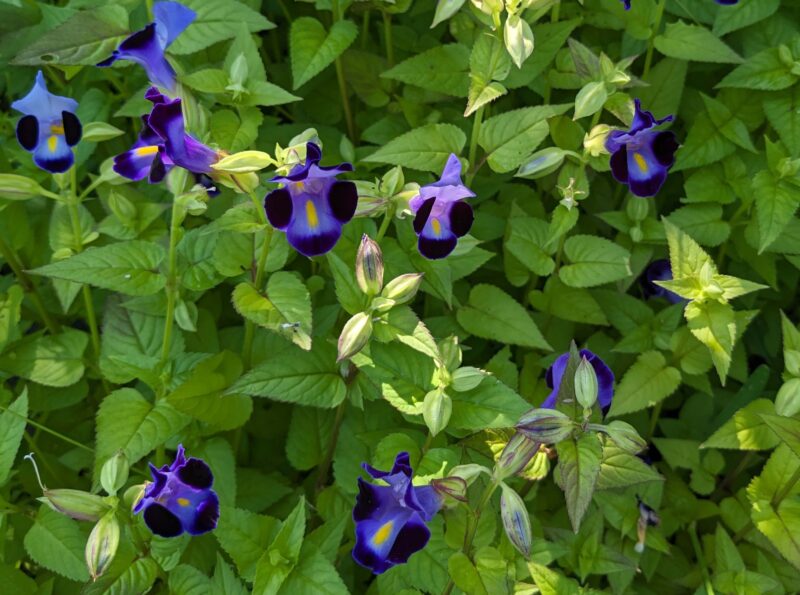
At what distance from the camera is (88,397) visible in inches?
98.2

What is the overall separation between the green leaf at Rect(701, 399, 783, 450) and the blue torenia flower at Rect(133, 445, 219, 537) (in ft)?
4.12

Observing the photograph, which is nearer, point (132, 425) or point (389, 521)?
point (389, 521)

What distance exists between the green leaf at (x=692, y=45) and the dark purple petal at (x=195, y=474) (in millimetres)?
1717

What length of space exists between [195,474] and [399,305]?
22.1 inches

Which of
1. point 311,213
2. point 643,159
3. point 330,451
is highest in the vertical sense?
point 311,213

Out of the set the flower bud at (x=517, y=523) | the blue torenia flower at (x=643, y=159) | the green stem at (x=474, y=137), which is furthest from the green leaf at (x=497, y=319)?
the flower bud at (x=517, y=523)

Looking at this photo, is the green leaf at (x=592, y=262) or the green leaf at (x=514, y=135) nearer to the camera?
the green leaf at (x=514, y=135)

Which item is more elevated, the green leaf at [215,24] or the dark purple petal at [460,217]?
the green leaf at [215,24]

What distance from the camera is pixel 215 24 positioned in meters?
2.33

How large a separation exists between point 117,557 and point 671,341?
152 centimetres

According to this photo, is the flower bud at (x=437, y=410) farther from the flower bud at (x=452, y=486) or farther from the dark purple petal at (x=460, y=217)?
the dark purple petal at (x=460, y=217)

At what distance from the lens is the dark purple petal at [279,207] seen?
1.57 metres

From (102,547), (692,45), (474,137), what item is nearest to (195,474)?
(102,547)

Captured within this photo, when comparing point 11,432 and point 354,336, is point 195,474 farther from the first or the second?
point 11,432
